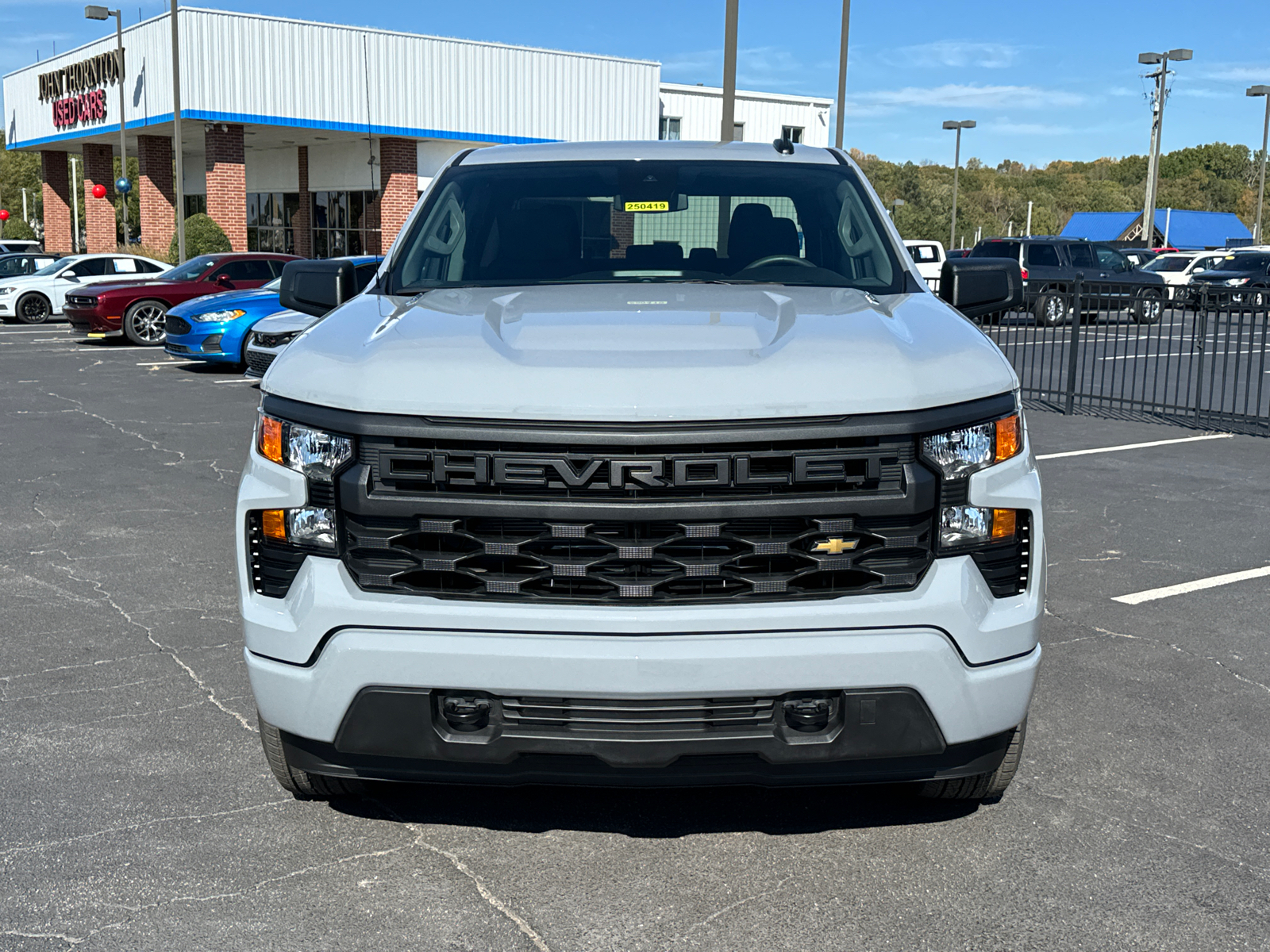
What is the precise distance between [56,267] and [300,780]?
85.9ft

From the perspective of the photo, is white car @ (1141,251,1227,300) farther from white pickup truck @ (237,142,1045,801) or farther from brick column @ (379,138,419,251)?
white pickup truck @ (237,142,1045,801)

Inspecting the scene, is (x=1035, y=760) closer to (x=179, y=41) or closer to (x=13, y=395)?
(x=13, y=395)

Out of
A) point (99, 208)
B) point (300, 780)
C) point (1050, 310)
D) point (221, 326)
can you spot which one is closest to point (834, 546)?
point (300, 780)

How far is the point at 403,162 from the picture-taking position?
1438 inches

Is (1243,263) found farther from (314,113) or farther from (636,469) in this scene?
(636,469)

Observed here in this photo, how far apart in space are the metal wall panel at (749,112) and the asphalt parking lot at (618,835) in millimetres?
38207

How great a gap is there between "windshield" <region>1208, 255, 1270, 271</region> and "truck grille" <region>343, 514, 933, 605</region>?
35.5 m

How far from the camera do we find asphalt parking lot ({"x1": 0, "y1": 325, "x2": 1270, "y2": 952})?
310 cm

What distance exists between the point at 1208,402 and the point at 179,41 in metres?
28.3

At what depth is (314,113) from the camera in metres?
34.0

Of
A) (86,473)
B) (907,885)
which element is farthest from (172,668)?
(86,473)

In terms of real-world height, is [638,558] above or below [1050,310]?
below

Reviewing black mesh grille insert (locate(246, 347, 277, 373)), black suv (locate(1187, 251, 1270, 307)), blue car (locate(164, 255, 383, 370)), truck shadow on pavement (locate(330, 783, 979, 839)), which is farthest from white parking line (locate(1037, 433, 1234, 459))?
black suv (locate(1187, 251, 1270, 307))

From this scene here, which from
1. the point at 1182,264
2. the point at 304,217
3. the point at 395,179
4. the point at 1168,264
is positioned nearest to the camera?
the point at 395,179
